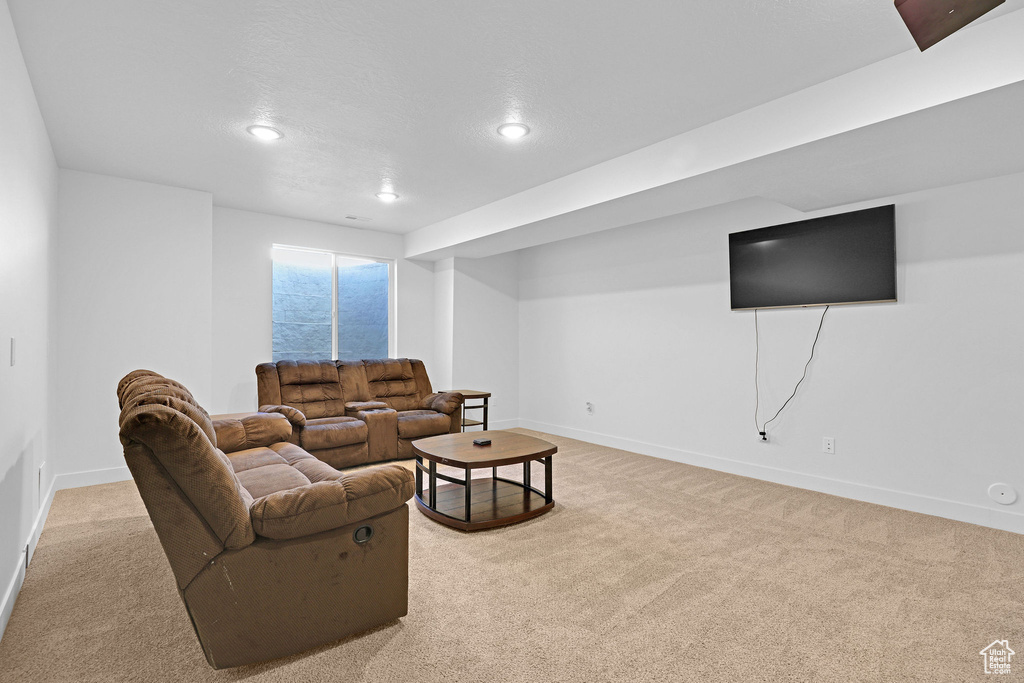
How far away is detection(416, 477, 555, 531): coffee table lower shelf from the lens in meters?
3.16

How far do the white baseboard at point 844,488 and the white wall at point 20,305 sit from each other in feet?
15.4

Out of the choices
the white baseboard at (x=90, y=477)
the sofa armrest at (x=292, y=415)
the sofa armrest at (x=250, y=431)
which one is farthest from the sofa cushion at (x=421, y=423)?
the white baseboard at (x=90, y=477)

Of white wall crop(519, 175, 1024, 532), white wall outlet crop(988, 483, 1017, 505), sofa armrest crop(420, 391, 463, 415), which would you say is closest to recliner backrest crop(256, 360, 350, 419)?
sofa armrest crop(420, 391, 463, 415)

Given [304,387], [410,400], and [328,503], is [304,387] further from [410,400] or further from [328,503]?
[328,503]

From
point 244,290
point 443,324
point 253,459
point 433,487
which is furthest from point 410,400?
point 253,459

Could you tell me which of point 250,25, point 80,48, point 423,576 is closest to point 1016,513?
point 423,576

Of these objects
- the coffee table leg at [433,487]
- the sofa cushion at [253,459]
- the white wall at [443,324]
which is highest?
the white wall at [443,324]

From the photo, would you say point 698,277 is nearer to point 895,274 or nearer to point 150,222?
point 895,274

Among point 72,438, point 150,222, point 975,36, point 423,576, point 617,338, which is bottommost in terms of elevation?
point 423,576

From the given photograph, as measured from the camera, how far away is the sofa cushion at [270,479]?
2422 mm

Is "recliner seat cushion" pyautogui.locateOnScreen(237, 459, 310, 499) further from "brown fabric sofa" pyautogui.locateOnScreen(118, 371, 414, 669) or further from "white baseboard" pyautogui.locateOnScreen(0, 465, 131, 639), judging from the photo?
"white baseboard" pyautogui.locateOnScreen(0, 465, 131, 639)

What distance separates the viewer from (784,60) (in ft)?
8.20

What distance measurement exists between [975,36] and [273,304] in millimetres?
5767

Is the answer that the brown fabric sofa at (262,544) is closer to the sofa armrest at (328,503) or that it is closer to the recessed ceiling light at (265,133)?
the sofa armrest at (328,503)
